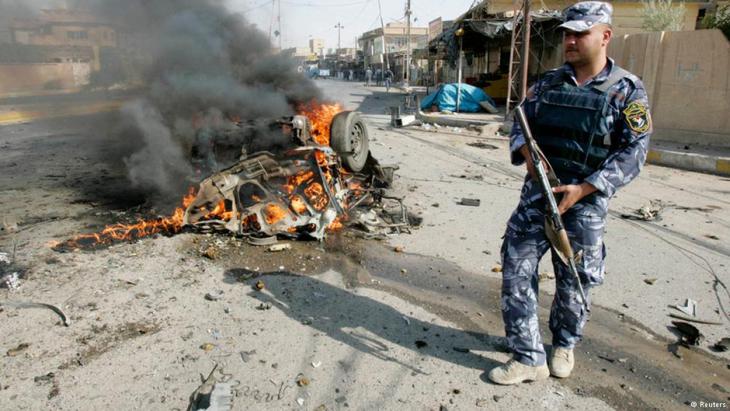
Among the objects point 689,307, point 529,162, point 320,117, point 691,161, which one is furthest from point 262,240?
point 691,161

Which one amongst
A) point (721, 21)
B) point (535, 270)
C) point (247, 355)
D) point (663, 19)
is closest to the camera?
point (535, 270)

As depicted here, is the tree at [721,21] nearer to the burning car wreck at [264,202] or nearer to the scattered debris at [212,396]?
the burning car wreck at [264,202]

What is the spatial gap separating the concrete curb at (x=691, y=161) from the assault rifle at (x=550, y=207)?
7.09 metres

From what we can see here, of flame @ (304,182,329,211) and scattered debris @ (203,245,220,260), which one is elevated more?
flame @ (304,182,329,211)

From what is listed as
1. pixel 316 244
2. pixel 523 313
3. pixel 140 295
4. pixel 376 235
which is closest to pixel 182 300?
pixel 140 295

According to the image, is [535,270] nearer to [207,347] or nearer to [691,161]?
[207,347]

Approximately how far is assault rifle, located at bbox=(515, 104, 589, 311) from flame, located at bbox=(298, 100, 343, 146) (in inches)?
146

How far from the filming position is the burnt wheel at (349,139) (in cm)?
597

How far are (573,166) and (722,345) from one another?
5.92 feet

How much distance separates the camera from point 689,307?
3.54 m

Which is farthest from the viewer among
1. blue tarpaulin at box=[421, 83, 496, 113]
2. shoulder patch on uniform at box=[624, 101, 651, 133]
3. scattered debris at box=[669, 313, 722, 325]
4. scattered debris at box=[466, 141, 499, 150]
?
blue tarpaulin at box=[421, 83, 496, 113]

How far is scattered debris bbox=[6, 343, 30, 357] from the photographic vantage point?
9.48 ft

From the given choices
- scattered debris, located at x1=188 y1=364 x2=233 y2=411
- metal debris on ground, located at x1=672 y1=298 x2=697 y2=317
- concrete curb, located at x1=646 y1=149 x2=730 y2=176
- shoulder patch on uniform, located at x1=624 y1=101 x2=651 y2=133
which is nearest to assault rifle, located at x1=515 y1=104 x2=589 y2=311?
shoulder patch on uniform, located at x1=624 y1=101 x2=651 y2=133

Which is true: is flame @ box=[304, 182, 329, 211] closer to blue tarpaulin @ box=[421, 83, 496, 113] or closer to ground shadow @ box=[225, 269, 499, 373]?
ground shadow @ box=[225, 269, 499, 373]
